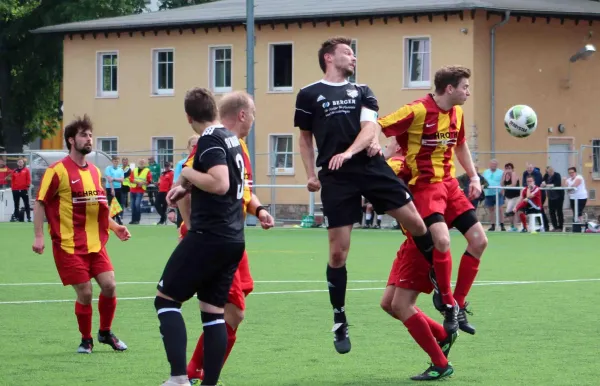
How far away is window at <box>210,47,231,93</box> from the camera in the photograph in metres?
48.4

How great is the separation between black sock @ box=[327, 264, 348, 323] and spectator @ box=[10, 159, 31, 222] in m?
30.9

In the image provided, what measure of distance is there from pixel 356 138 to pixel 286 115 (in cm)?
3773

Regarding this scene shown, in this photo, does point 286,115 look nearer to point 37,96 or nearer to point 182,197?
point 37,96

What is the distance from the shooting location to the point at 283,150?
4759 cm

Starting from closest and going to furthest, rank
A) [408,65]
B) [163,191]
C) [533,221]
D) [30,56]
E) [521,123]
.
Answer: [521,123], [533,221], [163,191], [408,65], [30,56]

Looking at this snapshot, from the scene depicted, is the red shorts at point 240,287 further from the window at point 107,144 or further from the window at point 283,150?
the window at point 107,144

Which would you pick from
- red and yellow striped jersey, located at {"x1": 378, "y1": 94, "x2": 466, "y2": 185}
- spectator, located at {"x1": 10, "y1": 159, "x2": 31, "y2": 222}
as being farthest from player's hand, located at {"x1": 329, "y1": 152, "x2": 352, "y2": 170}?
spectator, located at {"x1": 10, "y1": 159, "x2": 31, "y2": 222}

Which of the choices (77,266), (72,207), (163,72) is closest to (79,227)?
(72,207)

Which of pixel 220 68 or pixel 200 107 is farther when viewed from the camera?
pixel 220 68

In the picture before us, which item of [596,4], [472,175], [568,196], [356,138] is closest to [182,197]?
[356,138]

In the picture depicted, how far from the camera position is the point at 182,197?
763cm

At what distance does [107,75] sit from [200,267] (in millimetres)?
44827

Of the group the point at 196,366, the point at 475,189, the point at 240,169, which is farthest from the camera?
the point at 475,189

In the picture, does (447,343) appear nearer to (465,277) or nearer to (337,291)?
(337,291)
